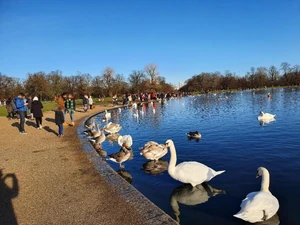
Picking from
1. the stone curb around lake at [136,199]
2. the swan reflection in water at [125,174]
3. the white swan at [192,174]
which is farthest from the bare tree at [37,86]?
the white swan at [192,174]

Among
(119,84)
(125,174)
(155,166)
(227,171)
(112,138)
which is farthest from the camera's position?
(119,84)

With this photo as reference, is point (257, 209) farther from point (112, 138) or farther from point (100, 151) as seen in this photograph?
point (112, 138)

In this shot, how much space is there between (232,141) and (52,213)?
390 inches

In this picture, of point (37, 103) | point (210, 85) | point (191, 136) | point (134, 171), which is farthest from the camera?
point (210, 85)

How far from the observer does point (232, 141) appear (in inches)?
519

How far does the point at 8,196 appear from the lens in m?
6.40

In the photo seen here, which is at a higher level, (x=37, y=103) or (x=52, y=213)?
(x=37, y=103)

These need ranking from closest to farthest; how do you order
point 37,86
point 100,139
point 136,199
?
1. point 136,199
2. point 100,139
3. point 37,86

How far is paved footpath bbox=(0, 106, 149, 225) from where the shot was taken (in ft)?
17.0

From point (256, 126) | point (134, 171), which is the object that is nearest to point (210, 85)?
point (256, 126)

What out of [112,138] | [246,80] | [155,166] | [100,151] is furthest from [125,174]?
[246,80]

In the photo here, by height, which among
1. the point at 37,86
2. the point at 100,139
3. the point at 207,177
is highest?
the point at 37,86

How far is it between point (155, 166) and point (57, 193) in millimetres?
4287

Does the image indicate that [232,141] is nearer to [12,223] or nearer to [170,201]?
[170,201]
